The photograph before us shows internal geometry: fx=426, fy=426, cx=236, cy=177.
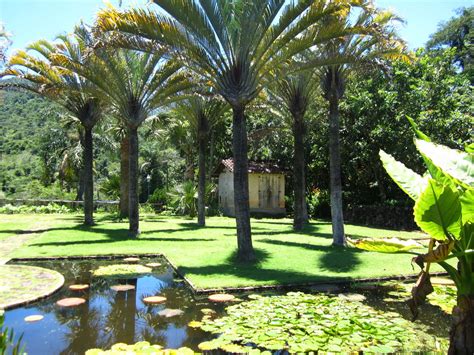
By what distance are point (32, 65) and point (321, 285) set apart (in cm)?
1348

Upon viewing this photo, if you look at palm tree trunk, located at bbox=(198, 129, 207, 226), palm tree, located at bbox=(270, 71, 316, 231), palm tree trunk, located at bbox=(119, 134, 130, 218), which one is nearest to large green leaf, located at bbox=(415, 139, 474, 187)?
palm tree, located at bbox=(270, 71, 316, 231)

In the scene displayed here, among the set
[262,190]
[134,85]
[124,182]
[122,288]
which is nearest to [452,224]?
[122,288]

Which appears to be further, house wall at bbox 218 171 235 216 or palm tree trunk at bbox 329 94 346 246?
house wall at bbox 218 171 235 216

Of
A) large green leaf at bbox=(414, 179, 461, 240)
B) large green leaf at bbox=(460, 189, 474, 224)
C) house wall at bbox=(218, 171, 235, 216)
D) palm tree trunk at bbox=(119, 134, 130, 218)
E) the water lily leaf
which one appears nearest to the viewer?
large green leaf at bbox=(414, 179, 461, 240)

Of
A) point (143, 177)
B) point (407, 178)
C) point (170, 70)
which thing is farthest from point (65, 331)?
point (143, 177)

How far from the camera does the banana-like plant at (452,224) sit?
3.31 m

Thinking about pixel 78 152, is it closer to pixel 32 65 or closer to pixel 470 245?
pixel 32 65

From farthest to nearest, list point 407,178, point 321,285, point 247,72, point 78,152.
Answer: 1. point 78,152
2. point 247,72
3. point 321,285
4. point 407,178

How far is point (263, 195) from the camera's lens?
27047mm

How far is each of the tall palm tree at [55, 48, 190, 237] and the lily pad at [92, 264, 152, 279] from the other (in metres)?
5.08

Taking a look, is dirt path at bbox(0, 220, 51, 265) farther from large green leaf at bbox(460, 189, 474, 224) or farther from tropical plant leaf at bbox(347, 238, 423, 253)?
large green leaf at bbox(460, 189, 474, 224)

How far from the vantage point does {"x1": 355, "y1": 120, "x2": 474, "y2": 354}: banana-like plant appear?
3307 millimetres

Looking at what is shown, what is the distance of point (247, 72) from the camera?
10.1 meters

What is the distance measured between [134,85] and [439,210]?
13.2m
